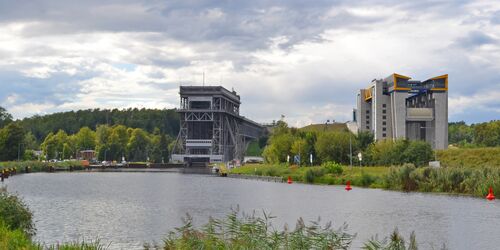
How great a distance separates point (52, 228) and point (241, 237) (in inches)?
779

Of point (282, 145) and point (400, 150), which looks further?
point (282, 145)

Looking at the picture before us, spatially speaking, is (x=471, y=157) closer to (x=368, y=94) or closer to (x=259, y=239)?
(x=259, y=239)

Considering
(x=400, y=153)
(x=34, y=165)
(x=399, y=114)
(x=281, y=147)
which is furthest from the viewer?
(x=399, y=114)

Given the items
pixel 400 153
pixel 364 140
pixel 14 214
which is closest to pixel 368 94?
pixel 364 140

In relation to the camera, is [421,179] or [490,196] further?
[421,179]

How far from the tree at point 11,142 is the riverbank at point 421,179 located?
90.1 meters

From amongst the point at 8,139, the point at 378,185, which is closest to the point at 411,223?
the point at 378,185

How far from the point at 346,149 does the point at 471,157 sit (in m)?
24.7

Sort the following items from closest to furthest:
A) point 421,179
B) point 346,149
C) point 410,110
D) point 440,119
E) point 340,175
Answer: point 421,179, point 340,175, point 346,149, point 440,119, point 410,110

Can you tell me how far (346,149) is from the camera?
112m

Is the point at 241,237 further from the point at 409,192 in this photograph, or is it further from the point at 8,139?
the point at 8,139

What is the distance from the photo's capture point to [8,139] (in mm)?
156750

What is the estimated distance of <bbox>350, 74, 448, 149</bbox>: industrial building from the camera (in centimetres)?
15988

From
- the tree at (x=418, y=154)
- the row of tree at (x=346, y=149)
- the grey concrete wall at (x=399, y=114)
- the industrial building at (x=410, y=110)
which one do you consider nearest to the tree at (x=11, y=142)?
the row of tree at (x=346, y=149)
